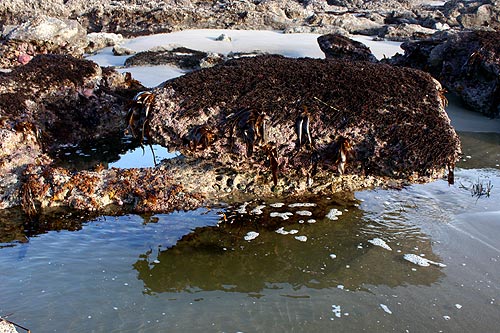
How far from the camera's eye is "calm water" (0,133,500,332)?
3070 millimetres

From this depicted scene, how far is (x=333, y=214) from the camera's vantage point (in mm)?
4578

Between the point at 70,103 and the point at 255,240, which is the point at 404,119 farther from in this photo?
the point at 70,103

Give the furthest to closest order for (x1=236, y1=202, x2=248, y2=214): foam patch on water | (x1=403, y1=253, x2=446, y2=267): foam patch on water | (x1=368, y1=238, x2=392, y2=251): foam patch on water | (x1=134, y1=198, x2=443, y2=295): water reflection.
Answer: (x1=236, y1=202, x2=248, y2=214): foam patch on water, (x1=368, y1=238, x2=392, y2=251): foam patch on water, (x1=403, y1=253, x2=446, y2=267): foam patch on water, (x1=134, y1=198, x2=443, y2=295): water reflection

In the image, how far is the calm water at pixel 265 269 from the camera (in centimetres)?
307

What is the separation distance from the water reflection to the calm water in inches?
0.6

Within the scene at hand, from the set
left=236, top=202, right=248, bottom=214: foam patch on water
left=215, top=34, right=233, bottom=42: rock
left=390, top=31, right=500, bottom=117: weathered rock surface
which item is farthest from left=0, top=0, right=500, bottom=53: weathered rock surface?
left=236, top=202, right=248, bottom=214: foam patch on water

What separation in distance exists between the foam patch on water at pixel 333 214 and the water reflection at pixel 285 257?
4cm

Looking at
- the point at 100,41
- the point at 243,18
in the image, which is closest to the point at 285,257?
the point at 100,41

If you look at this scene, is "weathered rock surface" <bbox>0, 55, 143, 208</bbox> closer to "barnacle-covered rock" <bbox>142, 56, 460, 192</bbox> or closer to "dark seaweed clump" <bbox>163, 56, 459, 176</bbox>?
"barnacle-covered rock" <bbox>142, 56, 460, 192</bbox>

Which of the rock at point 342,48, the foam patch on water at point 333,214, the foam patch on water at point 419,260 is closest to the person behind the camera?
the foam patch on water at point 419,260

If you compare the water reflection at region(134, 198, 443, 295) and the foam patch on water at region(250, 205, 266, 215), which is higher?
the foam patch on water at region(250, 205, 266, 215)

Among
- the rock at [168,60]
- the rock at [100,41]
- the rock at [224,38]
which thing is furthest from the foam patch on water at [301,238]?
the rock at [100,41]

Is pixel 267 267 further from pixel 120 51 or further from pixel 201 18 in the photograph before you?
pixel 201 18

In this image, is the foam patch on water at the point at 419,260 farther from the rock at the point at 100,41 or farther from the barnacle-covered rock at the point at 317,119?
the rock at the point at 100,41
